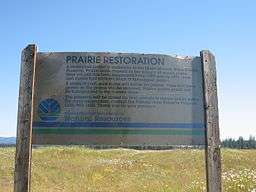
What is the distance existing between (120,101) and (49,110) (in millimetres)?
1154

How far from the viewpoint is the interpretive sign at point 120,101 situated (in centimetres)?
773

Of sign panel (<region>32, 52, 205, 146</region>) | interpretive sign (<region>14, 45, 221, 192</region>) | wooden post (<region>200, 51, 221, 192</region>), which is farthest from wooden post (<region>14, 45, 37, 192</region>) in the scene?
wooden post (<region>200, 51, 221, 192</region>)

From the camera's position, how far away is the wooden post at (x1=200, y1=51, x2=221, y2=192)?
7.75 metres

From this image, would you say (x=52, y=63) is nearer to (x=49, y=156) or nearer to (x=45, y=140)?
(x=45, y=140)

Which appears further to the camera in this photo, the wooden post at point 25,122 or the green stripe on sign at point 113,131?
the green stripe on sign at point 113,131

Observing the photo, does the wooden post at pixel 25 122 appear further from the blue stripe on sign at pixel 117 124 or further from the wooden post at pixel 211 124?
the wooden post at pixel 211 124

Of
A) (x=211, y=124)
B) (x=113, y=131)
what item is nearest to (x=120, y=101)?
(x=113, y=131)

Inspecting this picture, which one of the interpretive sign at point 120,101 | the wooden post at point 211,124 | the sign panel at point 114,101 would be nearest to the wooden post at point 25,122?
the interpretive sign at point 120,101

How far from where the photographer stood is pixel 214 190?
7734 mm

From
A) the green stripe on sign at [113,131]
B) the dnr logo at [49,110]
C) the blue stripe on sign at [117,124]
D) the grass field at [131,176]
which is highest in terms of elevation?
the dnr logo at [49,110]

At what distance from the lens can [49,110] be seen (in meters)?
7.78

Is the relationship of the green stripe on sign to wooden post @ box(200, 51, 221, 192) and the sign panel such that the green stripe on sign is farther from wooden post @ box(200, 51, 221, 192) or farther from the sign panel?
wooden post @ box(200, 51, 221, 192)

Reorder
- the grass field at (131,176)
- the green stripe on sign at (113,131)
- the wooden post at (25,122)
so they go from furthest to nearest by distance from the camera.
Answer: the grass field at (131,176) < the green stripe on sign at (113,131) < the wooden post at (25,122)

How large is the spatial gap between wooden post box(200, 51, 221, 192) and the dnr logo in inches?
96.2
